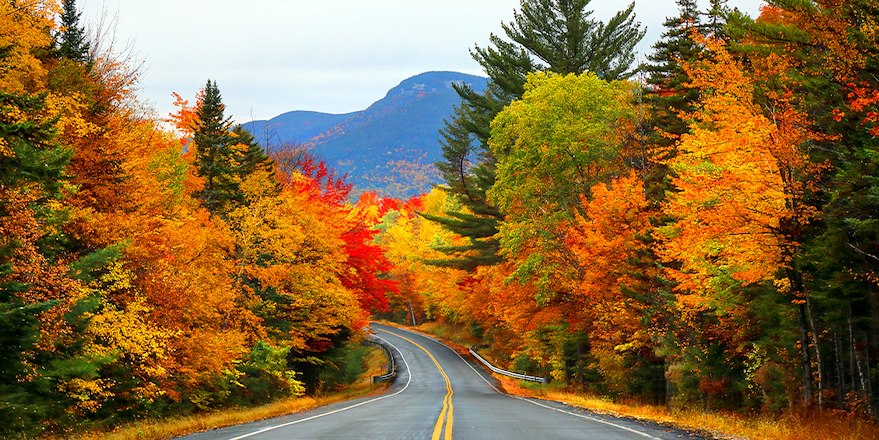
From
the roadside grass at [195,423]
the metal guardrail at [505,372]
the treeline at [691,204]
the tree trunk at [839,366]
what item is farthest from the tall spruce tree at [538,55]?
the tree trunk at [839,366]

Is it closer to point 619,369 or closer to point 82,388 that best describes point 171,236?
point 82,388

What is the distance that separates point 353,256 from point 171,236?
19851 mm

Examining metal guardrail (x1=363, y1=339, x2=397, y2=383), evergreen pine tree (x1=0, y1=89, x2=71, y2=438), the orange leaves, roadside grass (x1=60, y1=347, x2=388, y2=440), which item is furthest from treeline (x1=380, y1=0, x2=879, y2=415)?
evergreen pine tree (x1=0, y1=89, x2=71, y2=438)

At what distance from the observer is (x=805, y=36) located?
16.1 meters

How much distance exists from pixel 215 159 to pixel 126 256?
48.9 ft

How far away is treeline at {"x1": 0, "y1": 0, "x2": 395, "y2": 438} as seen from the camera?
13734mm

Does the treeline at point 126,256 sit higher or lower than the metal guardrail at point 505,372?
higher

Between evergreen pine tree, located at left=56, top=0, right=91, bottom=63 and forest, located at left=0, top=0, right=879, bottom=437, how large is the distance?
0.37 feet

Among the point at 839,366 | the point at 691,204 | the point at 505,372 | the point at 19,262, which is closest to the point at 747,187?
the point at 691,204

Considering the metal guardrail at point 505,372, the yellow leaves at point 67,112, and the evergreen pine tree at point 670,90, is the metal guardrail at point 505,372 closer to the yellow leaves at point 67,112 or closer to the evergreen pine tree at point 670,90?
the evergreen pine tree at point 670,90

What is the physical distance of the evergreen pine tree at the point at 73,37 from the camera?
21734 mm

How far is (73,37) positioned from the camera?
74.2 ft

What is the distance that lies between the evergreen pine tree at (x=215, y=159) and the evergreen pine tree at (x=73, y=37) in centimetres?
1151

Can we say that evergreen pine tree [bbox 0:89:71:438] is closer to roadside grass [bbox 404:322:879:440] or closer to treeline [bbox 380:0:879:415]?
roadside grass [bbox 404:322:879:440]
